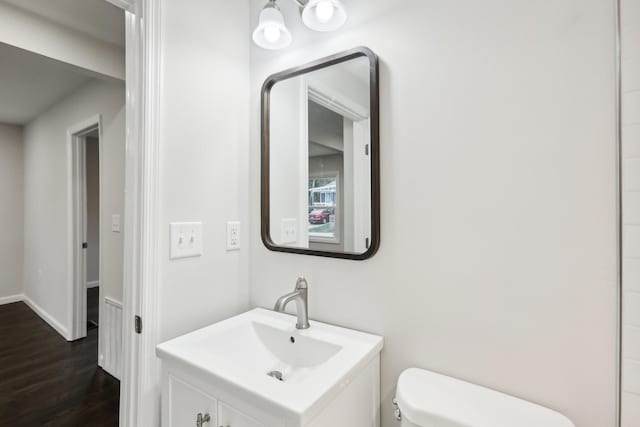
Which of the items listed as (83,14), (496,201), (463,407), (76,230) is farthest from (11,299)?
(496,201)

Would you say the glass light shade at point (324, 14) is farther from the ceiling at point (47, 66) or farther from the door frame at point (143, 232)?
the ceiling at point (47, 66)

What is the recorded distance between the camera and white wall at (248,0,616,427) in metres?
0.74

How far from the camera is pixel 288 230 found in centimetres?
130

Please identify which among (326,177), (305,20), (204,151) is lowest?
(326,177)

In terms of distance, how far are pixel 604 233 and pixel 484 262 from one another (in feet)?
0.91

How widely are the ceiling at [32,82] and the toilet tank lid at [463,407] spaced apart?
8.79ft

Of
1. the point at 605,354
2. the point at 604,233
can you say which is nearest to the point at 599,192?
the point at 604,233

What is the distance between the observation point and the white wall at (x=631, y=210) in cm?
68

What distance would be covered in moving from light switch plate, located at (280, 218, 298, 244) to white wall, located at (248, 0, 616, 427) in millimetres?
260

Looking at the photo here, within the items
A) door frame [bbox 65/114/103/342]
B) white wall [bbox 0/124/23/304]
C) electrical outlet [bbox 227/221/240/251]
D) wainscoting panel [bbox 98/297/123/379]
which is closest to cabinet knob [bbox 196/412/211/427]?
electrical outlet [bbox 227/221/240/251]

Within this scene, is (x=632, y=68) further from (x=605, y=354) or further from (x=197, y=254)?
(x=197, y=254)

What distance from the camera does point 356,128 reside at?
43.3 inches

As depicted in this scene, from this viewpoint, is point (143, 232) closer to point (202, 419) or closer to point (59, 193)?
point (202, 419)

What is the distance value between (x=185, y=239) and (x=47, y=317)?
3384 millimetres
